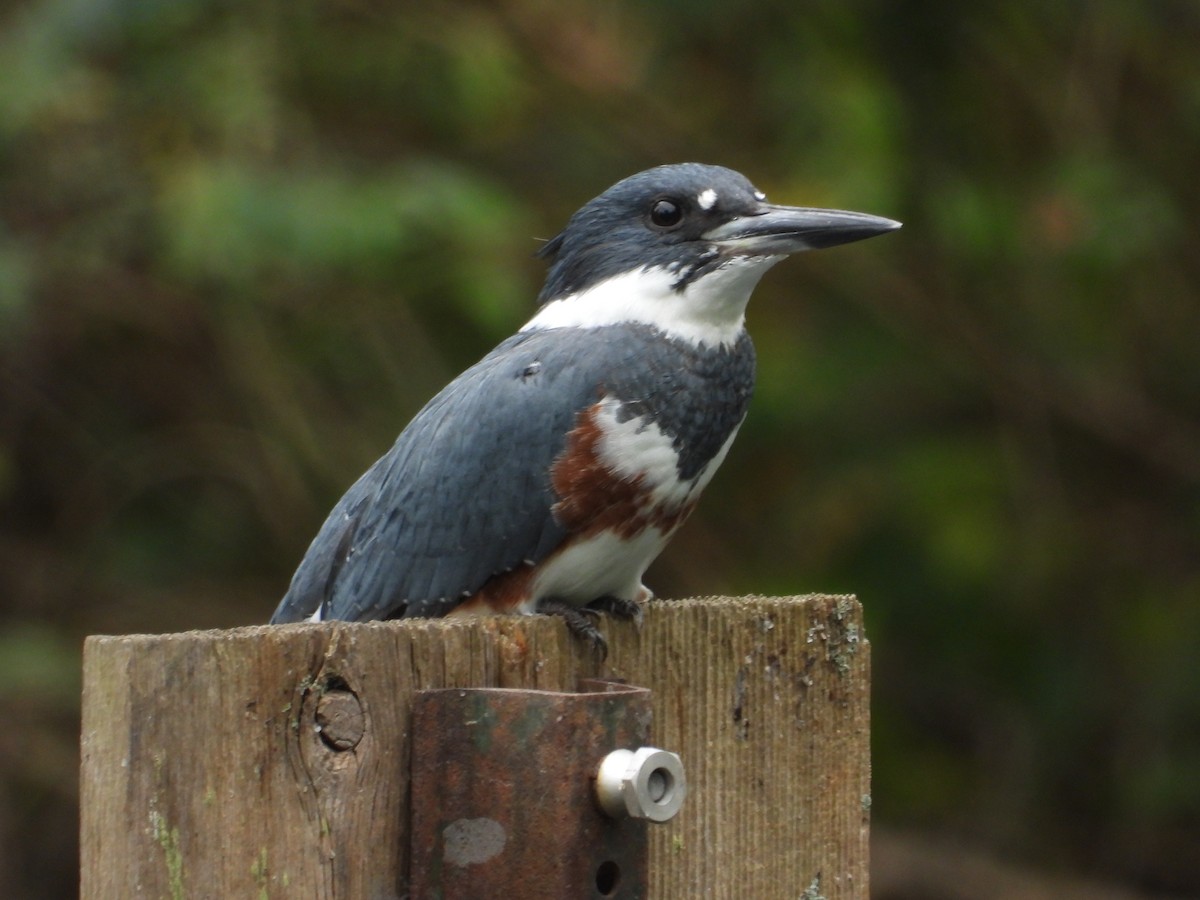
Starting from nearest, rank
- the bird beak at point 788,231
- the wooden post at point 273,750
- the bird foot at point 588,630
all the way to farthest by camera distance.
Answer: the wooden post at point 273,750 → the bird foot at point 588,630 → the bird beak at point 788,231

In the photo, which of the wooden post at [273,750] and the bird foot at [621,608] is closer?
the wooden post at [273,750]

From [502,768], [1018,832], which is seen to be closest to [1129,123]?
[1018,832]

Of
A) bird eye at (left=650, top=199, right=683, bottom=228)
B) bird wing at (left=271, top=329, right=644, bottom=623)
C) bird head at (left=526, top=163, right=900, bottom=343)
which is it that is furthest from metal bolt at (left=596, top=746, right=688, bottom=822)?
bird eye at (left=650, top=199, right=683, bottom=228)

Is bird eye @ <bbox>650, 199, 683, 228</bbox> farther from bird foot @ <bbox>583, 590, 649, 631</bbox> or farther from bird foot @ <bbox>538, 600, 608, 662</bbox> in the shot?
bird foot @ <bbox>538, 600, 608, 662</bbox>

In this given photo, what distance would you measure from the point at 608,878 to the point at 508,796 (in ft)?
0.58

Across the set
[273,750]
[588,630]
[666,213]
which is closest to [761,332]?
[666,213]

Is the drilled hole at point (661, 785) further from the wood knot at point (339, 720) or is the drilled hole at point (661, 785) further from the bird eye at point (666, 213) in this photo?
the bird eye at point (666, 213)

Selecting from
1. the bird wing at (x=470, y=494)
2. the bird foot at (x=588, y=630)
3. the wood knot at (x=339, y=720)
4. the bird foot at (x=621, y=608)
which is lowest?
the wood knot at (x=339, y=720)

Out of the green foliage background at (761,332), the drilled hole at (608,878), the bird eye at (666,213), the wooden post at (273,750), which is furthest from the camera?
the green foliage background at (761,332)

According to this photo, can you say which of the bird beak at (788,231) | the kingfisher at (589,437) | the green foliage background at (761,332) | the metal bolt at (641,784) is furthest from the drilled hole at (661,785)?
the green foliage background at (761,332)

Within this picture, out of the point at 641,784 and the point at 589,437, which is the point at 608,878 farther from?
the point at 589,437

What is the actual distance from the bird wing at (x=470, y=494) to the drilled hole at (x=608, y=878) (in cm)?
90

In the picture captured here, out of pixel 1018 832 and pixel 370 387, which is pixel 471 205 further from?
pixel 1018 832

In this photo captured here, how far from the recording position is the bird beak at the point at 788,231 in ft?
9.50
